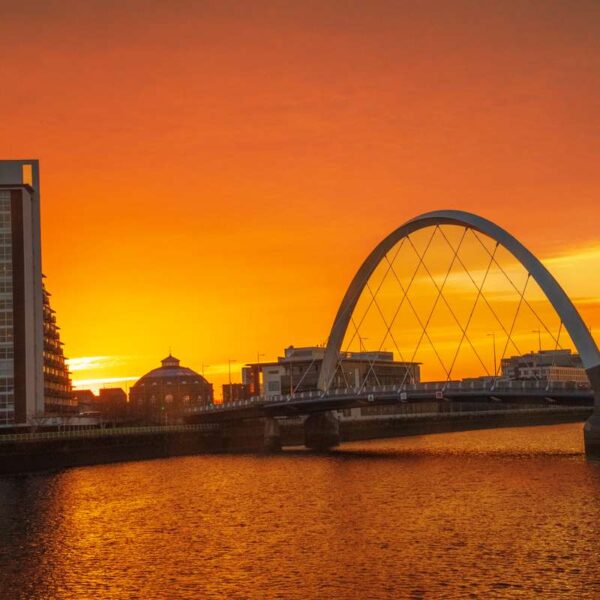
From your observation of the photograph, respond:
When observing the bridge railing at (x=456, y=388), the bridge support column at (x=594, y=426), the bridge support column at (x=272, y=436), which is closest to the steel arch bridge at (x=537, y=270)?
the bridge support column at (x=594, y=426)

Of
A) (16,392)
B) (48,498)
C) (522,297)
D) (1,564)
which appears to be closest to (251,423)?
(16,392)

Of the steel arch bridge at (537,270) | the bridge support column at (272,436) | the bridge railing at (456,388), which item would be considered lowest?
the bridge support column at (272,436)

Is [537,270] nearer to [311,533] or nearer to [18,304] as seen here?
[311,533]

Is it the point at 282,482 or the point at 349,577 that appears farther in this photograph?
the point at 282,482

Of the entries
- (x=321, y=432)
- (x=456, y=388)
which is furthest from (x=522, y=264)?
(x=321, y=432)

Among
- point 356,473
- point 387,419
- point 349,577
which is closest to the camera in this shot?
point 349,577

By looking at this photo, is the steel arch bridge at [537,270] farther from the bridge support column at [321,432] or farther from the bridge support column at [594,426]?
the bridge support column at [321,432]

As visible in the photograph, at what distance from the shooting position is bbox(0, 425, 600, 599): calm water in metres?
40.1

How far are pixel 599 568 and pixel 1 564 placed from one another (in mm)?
24181

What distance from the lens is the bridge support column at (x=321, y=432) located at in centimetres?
13062

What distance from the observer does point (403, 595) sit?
3750 centimetres

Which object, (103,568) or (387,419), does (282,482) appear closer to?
(103,568)

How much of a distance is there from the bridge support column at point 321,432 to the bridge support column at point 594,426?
4513 centimetres

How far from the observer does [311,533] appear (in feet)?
173
